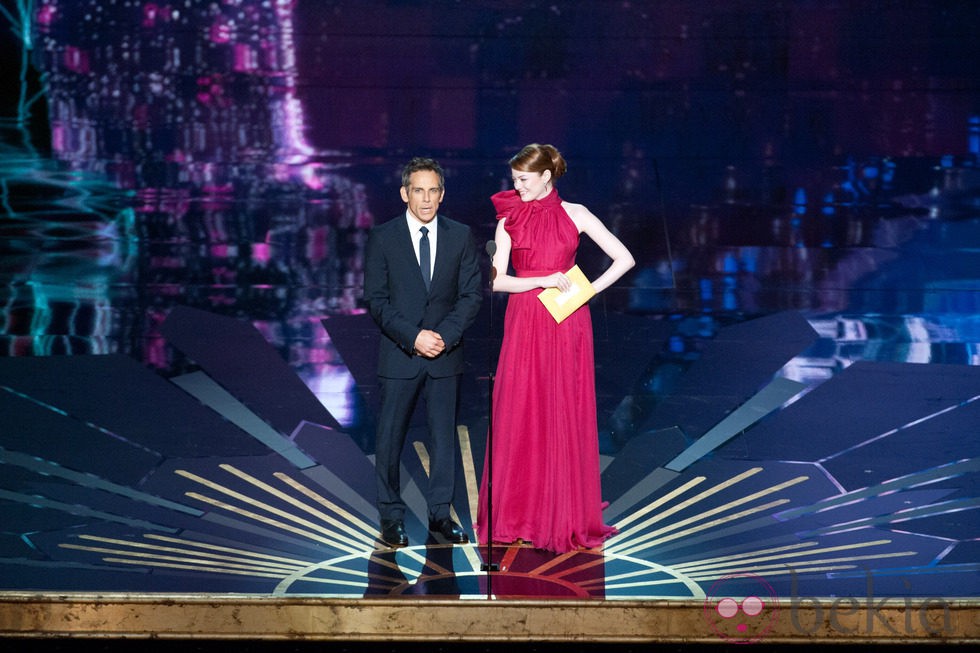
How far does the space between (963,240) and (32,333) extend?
19.1 feet

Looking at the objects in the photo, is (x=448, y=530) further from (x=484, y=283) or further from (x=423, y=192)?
(x=484, y=283)

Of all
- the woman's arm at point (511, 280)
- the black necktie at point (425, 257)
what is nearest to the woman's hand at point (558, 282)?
the woman's arm at point (511, 280)

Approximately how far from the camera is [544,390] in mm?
4645

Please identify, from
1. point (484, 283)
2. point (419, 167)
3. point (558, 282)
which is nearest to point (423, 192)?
point (419, 167)

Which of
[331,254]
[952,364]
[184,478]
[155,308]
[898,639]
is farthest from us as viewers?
[331,254]

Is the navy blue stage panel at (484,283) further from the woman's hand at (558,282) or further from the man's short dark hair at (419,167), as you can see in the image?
the man's short dark hair at (419,167)

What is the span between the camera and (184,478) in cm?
542

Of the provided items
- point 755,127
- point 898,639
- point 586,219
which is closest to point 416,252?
point 586,219

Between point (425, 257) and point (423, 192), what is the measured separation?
24cm

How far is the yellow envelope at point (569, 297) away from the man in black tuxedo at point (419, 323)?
0.28m

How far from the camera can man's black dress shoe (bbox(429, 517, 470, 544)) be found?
4677mm

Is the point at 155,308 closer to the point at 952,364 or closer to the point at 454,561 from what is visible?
the point at 454,561

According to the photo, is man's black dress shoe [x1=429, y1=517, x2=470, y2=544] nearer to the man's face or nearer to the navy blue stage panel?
the navy blue stage panel

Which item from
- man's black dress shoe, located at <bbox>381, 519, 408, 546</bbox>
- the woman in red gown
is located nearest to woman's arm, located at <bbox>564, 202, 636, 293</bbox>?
the woman in red gown
